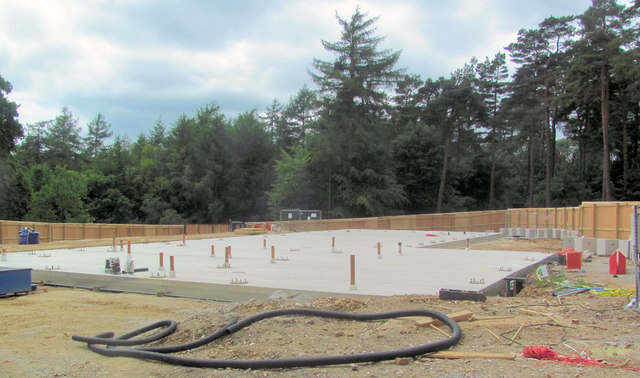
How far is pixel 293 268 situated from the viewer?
47.9ft

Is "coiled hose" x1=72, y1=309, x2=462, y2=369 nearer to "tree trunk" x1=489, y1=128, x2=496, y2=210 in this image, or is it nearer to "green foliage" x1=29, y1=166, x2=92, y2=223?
"green foliage" x1=29, y1=166, x2=92, y2=223

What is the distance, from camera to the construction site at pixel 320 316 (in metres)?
5.39

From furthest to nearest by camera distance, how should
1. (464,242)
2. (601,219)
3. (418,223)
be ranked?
1. (418,223)
2. (464,242)
3. (601,219)

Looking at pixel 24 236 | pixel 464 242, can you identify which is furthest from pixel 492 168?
pixel 24 236

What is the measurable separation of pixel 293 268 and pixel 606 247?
598 inches

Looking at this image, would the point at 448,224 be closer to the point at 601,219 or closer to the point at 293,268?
the point at 601,219

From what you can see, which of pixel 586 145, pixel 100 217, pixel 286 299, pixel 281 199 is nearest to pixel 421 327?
pixel 286 299

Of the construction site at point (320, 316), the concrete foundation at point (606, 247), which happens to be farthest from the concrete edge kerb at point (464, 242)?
the concrete foundation at point (606, 247)

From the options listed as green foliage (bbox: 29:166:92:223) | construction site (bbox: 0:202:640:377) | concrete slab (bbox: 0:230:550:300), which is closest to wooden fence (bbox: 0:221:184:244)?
green foliage (bbox: 29:166:92:223)

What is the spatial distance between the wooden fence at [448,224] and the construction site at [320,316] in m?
5.82

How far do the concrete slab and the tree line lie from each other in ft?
109

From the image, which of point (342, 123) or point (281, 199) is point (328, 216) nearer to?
point (281, 199)

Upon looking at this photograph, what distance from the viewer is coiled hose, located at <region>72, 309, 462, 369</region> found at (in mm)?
5332

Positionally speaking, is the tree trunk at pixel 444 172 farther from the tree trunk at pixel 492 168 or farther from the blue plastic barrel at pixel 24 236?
A: the blue plastic barrel at pixel 24 236
